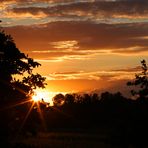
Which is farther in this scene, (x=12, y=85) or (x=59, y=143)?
(x=59, y=143)

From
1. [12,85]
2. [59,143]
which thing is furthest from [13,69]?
[59,143]

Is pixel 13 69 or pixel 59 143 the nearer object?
pixel 13 69

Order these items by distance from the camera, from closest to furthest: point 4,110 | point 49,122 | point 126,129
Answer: point 126,129 → point 4,110 → point 49,122

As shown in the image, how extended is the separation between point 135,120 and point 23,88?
983 cm

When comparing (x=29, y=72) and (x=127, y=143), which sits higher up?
(x=29, y=72)

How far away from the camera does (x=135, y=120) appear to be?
2603 centimetres

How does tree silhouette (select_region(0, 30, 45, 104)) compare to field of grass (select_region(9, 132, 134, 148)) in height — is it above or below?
above

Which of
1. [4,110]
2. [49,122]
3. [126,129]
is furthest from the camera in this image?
[49,122]

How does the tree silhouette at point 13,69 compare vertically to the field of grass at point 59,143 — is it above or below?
above

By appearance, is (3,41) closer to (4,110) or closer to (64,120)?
(4,110)

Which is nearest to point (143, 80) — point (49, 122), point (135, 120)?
point (135, 120)

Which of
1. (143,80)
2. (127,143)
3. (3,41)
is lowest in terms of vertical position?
(127,143)

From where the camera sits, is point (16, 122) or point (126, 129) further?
point (16, 122)

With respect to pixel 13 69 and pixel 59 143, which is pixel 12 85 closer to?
pixel 13 69
